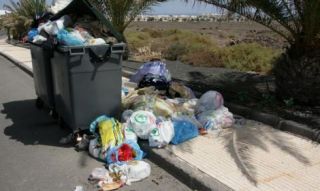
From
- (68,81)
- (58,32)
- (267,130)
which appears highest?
(58,32)

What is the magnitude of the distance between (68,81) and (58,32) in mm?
766

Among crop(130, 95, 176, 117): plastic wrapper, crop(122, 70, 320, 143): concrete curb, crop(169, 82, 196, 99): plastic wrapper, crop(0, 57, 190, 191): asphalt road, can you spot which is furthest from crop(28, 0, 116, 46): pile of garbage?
crop(122, 70, 320, 143): concrete curb

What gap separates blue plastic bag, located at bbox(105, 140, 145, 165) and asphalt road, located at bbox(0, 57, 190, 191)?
17 cm

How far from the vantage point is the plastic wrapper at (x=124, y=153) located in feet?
16.0

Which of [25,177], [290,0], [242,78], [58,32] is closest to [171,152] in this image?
[25,177]

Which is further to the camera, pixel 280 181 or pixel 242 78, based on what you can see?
pixel 242 78

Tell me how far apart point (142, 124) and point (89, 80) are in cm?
95

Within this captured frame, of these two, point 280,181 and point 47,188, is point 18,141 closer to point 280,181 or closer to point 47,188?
point 47,188

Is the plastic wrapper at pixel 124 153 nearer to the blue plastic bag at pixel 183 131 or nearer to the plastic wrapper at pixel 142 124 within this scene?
the plastic wrapper at pixel 142 124

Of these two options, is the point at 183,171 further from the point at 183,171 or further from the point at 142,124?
the point at 142,124

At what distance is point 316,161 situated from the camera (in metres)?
4.69

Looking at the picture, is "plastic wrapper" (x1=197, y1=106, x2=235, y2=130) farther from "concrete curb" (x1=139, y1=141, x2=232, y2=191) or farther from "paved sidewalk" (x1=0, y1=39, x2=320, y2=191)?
"concrete curb" (x1=139, y1=141, x2=232, y2=191)

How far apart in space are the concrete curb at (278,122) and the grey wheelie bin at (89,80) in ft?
6.51

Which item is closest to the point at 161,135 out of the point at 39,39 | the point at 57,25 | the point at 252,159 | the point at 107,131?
the point at 107,131
